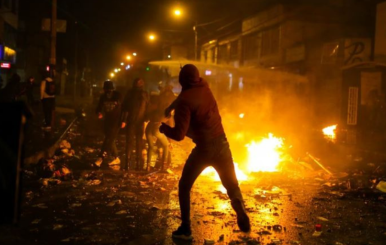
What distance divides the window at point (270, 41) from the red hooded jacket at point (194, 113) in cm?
2310

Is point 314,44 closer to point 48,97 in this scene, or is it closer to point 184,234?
point 48,97

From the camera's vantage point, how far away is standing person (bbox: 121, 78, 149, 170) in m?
8.72

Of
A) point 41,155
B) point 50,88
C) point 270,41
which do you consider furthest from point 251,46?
point 41,155

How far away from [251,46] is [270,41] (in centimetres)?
408

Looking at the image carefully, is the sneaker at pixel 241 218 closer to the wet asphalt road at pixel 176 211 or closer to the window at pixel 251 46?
the wet asphalt road at pixel 176 211

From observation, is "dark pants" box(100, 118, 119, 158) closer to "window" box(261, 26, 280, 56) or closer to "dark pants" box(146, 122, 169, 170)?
"dark pants" box(146, 122, 169, 170)

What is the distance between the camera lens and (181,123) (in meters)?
4.38

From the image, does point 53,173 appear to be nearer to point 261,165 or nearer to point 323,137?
point 261,165

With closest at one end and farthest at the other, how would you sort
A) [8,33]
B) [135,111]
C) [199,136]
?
1. [199,136]
2. [135,111]
3. [8,33]

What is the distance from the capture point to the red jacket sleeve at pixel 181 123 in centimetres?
435

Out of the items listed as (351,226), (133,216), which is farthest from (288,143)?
(133,216)

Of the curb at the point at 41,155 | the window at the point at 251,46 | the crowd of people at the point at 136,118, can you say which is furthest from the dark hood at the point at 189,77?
the window at the point at 251,46

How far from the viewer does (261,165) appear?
969 centimetres

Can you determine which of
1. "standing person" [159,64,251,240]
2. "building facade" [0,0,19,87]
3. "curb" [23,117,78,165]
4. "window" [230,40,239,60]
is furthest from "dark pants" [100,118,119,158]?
"building facade" [0,0,19,87]
